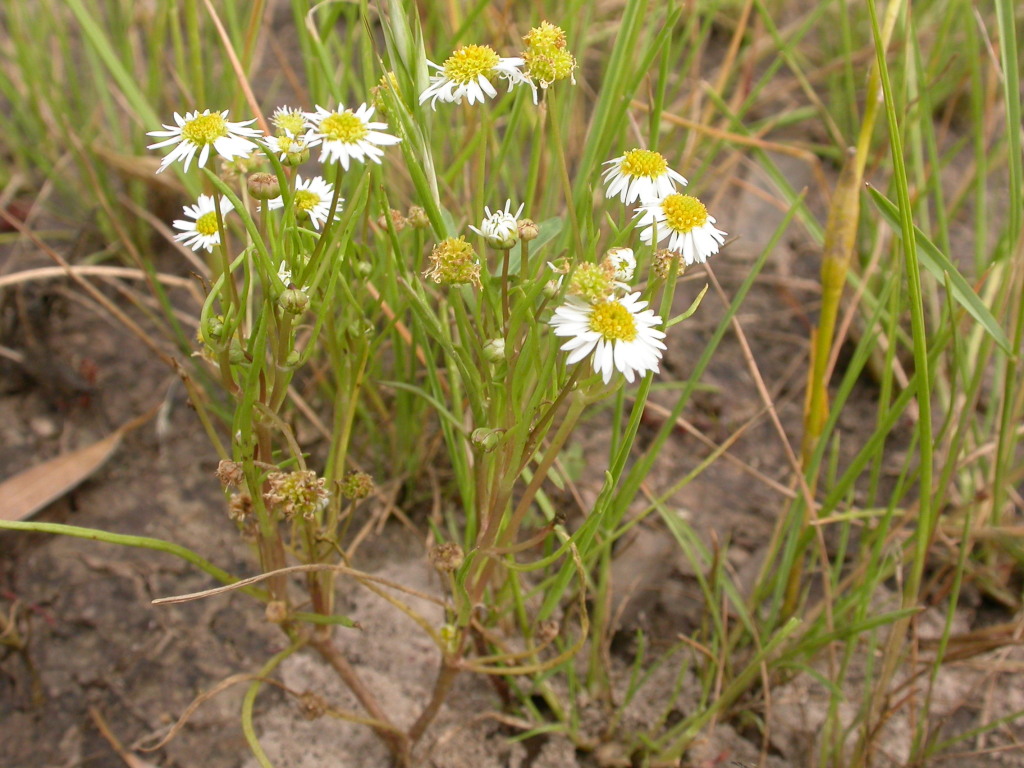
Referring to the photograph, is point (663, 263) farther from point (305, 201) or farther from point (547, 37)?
point (305, 201)

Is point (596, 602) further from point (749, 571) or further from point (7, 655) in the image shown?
point (7, 655)

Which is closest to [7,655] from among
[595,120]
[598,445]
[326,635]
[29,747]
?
[29,747]

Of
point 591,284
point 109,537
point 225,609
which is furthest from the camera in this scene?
point 225,609

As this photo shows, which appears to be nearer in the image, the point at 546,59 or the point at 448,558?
the point at 546,59

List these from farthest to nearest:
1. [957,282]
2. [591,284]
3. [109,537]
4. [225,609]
Answer: [225,609] → [957,282] → [109,537] → [591,284]

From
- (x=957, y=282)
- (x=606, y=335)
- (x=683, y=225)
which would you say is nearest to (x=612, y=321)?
(x=606, y=335)

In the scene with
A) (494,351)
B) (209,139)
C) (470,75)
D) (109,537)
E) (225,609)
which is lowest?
(225,609)

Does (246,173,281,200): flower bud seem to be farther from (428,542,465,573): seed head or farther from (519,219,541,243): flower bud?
(428,542,465,573): seed head

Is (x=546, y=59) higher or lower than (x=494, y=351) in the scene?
higher
